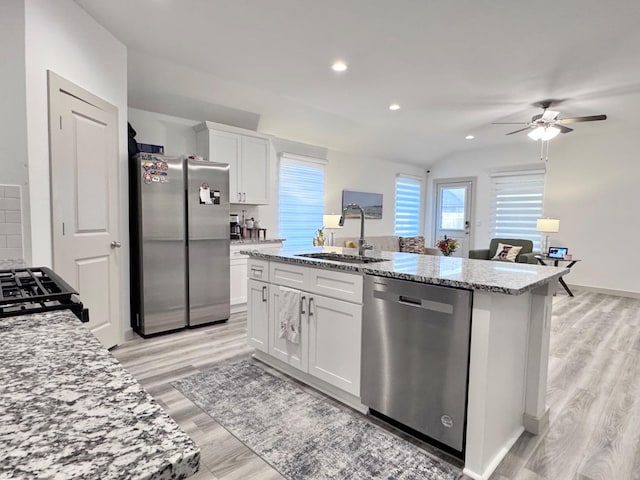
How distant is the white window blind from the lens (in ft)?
22.3

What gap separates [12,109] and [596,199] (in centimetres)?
747

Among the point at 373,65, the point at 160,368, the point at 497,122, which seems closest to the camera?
the point at 160,368

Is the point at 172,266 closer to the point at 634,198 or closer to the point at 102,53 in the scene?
the point at 102,53

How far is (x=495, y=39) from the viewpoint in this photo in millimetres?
2955

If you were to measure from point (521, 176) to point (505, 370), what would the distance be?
20.3ft

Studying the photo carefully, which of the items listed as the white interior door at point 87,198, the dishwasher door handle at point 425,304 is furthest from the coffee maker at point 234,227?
the dishwasher door handle at point 425,304

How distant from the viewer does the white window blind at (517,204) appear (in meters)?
6.80

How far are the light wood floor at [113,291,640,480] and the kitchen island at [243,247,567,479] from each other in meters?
0.17

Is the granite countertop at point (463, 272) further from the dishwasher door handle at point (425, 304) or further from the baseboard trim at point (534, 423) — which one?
the baseboard trim at point (534, 423)

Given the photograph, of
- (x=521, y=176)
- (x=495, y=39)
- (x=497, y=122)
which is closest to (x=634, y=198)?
(x=521, y=176)

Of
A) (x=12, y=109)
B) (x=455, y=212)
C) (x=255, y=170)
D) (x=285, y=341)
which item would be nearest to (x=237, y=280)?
(x=255, y=170)

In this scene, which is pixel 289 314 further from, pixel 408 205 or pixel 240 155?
pixel 408 205

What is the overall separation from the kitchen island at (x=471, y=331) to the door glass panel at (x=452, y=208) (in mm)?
5547

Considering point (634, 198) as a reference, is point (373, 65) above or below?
above
